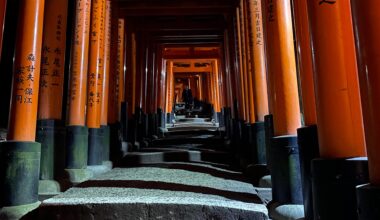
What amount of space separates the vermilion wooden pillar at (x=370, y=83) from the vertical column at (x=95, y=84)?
348 centimetres

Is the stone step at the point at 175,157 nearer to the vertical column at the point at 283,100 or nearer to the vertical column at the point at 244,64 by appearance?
the vertical column at the point at 244,64

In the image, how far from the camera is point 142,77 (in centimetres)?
762

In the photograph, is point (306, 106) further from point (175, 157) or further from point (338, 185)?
point (175, 157)

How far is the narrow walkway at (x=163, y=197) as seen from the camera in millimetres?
2125

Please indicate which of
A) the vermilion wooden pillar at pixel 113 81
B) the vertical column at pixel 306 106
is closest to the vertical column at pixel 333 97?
the vertical column at pixel 306 106

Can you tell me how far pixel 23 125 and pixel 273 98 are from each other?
1905 mm

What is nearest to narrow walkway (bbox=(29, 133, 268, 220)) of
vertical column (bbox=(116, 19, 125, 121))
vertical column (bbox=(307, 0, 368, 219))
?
vertical column (bbox=(307, 0, 368, 219))

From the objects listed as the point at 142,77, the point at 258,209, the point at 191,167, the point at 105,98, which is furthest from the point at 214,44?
the point at 258,209

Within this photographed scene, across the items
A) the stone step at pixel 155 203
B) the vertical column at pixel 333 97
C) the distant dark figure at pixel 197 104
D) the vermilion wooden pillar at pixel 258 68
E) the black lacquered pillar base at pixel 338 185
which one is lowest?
the stone step at pixel 155 203

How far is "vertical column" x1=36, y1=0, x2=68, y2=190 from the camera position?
3098mm

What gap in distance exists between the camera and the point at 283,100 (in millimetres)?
2412

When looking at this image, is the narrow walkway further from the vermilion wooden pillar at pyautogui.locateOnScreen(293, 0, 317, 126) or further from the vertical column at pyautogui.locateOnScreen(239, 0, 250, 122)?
the vertical column at pyautogui.locateOnScreen(239, 0, 250, 122)

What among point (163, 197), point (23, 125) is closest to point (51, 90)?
point (23, 125)

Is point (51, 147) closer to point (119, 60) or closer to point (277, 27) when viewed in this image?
point (277, 27)
